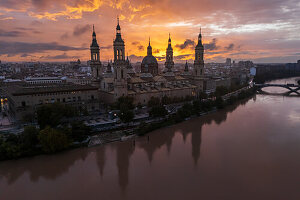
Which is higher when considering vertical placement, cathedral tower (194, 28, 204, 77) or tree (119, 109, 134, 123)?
cathedral tower (194, 28, 204, 77)

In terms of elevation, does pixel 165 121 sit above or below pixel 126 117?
Result: below

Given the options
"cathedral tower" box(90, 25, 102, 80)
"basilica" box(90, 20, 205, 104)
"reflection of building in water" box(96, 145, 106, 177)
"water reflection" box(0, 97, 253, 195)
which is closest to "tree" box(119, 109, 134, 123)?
"water reflection" box(0, 97, 253, 195)

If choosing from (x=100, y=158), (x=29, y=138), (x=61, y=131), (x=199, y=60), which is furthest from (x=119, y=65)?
(x=199, y=60)

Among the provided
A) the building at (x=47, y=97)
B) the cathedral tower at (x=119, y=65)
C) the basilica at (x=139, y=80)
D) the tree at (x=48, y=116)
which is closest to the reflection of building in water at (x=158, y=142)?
the tree at (x=48, y=116)

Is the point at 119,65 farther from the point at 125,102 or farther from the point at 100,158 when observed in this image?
the point at 100,158

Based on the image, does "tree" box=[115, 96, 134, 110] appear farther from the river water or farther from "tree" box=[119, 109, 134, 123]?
the river water

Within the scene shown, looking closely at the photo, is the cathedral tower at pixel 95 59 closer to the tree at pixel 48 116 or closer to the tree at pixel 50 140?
the tree at pixel 48 116
